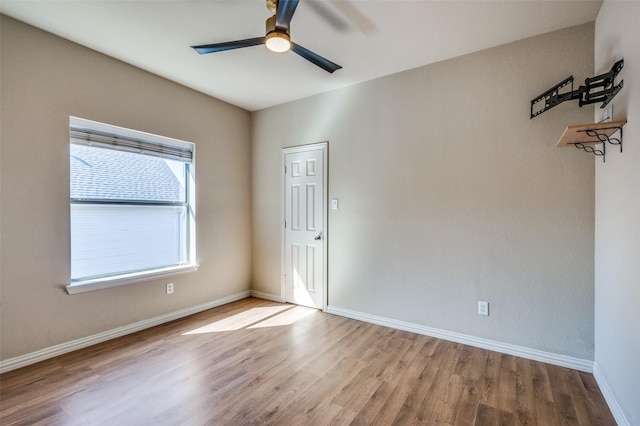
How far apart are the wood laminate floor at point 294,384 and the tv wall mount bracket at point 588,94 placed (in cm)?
201

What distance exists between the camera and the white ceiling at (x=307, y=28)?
212 centimetres

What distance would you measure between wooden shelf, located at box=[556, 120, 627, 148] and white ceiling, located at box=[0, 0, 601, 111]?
96 centimetres

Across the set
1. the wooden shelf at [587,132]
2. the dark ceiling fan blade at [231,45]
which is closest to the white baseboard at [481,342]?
the wooden shelf at [587,132]

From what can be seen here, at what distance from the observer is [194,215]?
3.64m

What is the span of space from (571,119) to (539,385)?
80.9 inches

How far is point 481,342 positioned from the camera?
2695 millimetres

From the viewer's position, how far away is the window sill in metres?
2.63

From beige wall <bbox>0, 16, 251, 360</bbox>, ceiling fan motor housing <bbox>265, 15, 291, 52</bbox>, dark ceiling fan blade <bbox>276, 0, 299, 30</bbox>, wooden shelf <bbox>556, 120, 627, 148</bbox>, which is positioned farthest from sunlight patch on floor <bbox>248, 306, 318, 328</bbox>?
wooden shelf <bbox>556, 120, 627, 148</bbox>

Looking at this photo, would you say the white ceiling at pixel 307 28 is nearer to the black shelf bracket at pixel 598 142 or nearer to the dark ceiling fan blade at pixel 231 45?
the dark ceiling fan blade at pixel 231 45

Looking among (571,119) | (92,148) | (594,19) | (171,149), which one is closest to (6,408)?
(92,148)

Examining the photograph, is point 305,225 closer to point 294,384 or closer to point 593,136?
point 294,384

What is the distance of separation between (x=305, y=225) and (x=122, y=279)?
208cm

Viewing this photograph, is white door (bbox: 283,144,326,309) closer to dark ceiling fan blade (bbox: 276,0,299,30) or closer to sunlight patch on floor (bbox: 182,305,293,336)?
sunlight patch on floor (bbox: 182,305,293,336)

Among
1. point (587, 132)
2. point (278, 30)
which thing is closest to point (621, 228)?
point (587, 132)
